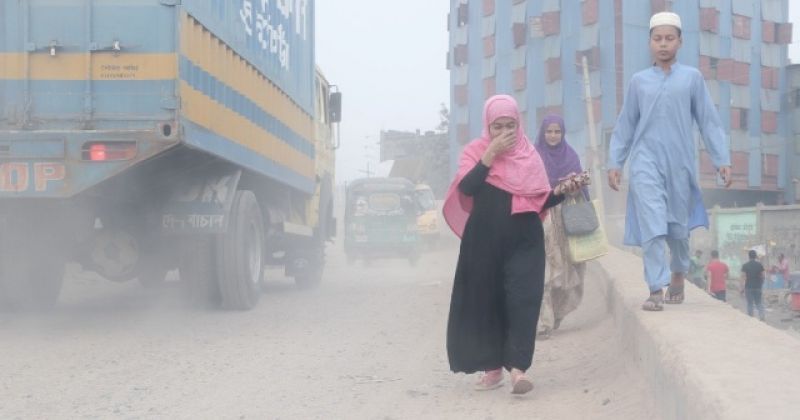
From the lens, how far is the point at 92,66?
7.44 m

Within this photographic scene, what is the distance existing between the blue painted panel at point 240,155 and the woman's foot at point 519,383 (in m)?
3.62

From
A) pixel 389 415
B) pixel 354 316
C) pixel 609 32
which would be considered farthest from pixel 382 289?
pixel 609 32

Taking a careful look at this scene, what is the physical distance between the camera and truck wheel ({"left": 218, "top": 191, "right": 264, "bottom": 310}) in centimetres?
929

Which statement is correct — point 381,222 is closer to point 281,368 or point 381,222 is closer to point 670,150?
point 281,368

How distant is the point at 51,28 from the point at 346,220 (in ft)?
64.2

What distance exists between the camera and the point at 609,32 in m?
39.2

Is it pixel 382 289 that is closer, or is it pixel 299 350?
pixel 299 350

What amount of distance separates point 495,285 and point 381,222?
2182cm

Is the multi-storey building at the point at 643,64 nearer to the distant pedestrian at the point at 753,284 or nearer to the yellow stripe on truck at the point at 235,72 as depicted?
the distant pedestrian at the point at 753,284

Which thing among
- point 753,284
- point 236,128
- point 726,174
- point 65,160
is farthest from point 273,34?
point 753,284

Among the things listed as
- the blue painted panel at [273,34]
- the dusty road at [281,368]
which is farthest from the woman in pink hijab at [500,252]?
the blue painted panel at [273,34]

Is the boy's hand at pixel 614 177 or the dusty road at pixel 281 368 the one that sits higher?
Answer: the boy's hand at pixel 614 177

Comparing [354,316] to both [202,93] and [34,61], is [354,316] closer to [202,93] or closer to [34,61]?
[202,93]

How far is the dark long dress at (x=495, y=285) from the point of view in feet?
15.8
